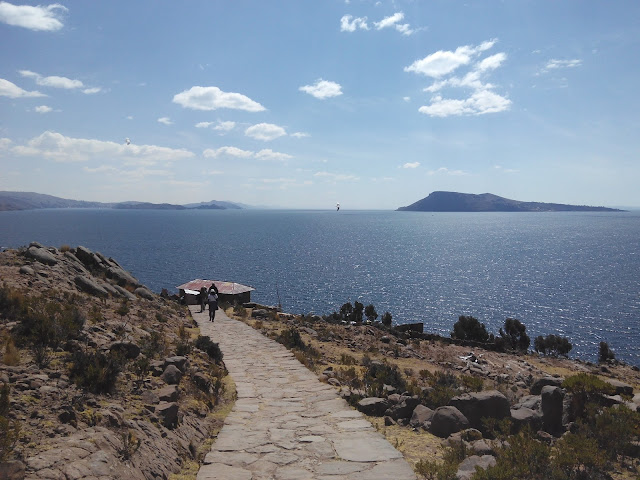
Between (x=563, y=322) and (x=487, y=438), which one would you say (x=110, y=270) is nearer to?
(x=487, y=438)

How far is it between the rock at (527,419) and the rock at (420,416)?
1484mm

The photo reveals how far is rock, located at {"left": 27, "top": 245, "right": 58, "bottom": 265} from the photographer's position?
1759 centimetres

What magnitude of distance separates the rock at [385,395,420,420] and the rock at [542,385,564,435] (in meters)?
2.37

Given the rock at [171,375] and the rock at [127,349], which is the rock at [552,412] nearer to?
the rock at [171,375]

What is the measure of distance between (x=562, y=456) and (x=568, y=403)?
324cm

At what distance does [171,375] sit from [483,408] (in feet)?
20.3

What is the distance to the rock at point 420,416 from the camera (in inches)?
304

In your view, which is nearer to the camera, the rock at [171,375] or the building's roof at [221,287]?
the rock at [171,375]

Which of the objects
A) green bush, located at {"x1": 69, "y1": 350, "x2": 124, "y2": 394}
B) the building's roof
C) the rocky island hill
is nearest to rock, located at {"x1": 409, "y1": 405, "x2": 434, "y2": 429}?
the rocky island hill

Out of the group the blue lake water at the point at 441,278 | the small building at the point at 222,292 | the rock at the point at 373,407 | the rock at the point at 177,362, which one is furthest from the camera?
the blue lake water at the point at 441,278

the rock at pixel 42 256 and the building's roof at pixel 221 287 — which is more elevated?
the rock at pixel 42 256

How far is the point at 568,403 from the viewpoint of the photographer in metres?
8.39

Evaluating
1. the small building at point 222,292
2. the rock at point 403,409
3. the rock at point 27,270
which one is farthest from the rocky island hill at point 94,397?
the small building at point 222,292

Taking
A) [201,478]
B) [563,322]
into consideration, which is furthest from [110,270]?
[563,322]
